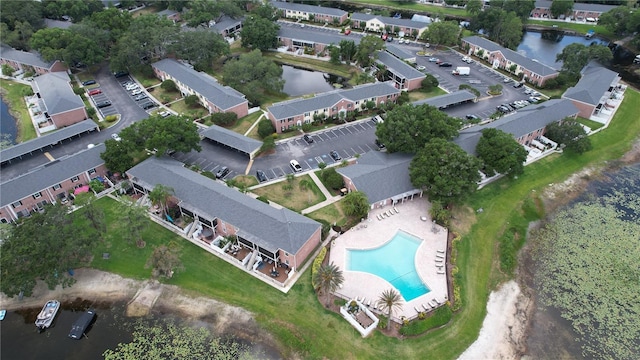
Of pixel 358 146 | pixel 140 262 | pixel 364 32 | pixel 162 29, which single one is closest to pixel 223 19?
pixel 162 29

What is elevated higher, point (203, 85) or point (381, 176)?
point (203, 85)

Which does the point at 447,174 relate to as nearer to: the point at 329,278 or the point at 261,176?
the point at 329,278

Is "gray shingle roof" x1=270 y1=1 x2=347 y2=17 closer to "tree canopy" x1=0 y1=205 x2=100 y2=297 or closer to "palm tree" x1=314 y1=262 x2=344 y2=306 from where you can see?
"palm tree" x1=314 y1=262 x2=344 y2=306

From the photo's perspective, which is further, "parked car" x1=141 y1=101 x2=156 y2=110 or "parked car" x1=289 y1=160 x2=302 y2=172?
"parked car" x1=141 y1=101 x2=156 y2=110

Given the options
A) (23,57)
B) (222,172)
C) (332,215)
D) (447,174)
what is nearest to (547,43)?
(447,174)

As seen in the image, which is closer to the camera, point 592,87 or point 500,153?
point 500,153

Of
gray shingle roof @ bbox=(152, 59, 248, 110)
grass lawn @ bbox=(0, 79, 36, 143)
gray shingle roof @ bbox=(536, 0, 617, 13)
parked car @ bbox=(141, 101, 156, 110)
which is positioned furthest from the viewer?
gray shingle roof @ bbox=(536, 0, 617, 13)

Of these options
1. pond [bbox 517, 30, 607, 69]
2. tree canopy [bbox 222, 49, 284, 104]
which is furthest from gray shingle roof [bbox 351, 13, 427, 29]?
tree canopy [bbox 222, 49, 284, 104]
